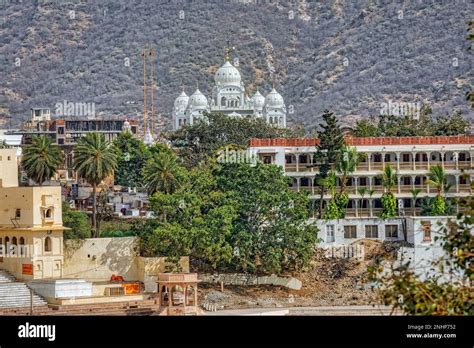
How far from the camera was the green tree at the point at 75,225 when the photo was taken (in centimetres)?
7956

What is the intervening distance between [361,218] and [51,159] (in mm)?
16644

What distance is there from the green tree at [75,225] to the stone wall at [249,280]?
20.0 feet

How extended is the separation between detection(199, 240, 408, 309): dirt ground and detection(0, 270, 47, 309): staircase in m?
8.28

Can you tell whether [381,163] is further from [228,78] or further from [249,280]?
[228,78]

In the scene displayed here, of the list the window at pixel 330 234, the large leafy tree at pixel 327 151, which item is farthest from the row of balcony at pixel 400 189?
the window at pixel 330 234

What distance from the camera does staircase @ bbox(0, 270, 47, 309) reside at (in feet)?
234

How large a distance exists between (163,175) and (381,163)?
1392cm

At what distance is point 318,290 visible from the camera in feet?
265

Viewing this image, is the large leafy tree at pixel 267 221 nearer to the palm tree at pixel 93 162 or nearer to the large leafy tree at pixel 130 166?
the palm tree at pixel 93 162

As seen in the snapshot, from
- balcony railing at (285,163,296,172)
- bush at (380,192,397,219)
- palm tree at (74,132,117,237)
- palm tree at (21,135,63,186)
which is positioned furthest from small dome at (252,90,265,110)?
palm tree at (74,132,117,237)

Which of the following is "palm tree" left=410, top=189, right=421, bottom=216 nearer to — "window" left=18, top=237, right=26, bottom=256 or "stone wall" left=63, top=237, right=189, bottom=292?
"stone wall" left=63, top=237, right=189, bottom=292

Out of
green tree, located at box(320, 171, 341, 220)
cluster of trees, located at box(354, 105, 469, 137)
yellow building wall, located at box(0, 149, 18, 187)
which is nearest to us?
yellow building wall, located at box(0, 149, 18, 187)
